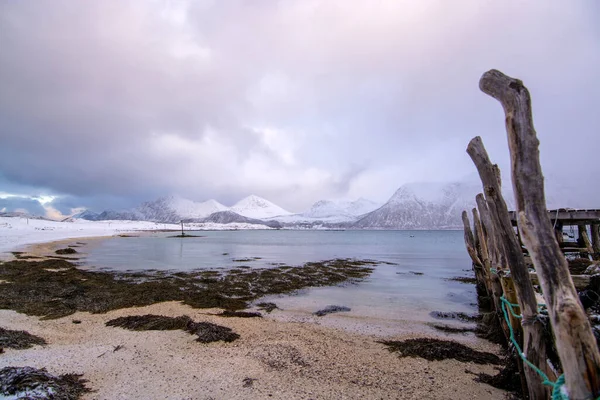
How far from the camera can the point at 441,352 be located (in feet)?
23.1

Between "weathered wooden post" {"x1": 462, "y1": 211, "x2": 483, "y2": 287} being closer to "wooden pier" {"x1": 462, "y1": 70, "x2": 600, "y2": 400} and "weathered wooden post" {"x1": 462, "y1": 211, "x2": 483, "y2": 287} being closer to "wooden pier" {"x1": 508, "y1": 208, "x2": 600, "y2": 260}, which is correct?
"wooden pier" {"x1": 508, "y1": 208, "x2": 600, "y2": 260}

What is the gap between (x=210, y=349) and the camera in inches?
275

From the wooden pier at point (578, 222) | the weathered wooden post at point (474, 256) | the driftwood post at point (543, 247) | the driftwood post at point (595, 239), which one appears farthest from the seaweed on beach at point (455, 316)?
the driftwood post at point (595, 239)

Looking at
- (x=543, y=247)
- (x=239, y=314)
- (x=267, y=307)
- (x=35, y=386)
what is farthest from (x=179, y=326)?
(x=543, y=247)

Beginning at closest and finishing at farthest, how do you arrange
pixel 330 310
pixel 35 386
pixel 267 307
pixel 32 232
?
pixel 35 386 < pixel 330 310 < pixel 267 307 < pixel 32 232

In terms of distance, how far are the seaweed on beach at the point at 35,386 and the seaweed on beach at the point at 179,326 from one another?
2.87 metres

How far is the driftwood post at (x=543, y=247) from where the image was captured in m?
2.54

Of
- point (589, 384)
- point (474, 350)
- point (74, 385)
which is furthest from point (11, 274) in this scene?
point (589, 384)

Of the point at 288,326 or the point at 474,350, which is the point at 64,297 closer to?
the point at 288,326

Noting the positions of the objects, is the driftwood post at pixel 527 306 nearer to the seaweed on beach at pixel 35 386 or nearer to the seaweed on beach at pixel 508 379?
the seaweed on beach at pixel 508 379

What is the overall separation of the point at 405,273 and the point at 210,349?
18.7 m

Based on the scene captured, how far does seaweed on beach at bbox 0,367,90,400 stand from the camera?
14.1 ft

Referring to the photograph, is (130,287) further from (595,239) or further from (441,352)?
(595,239)

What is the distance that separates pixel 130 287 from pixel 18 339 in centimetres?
786
